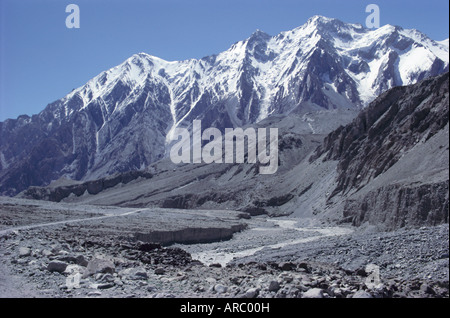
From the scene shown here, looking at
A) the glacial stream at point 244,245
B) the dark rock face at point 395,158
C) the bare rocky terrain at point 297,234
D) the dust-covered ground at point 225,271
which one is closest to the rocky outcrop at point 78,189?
the bare rocky terrain at point 297,234

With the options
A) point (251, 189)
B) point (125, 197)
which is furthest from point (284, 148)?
point (125, 197)

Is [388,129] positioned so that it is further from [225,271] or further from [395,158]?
[225,271]

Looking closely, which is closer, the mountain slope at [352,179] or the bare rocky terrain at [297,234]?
the bare rocky terrain at [297,234]

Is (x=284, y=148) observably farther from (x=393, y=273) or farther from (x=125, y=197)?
(x=393, y=273)

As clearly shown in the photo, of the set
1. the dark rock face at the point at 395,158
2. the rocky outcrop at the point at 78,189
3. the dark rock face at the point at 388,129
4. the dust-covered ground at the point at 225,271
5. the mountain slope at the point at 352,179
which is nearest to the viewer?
the dust-covered ground at the point at 225,271

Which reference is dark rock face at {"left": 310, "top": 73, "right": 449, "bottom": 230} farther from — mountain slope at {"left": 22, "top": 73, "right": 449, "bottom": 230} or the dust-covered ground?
the dust-covered ground

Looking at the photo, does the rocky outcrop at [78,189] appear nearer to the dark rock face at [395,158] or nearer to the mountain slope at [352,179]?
the mountain slope at [352,179]
